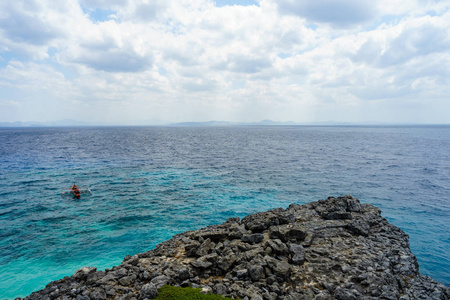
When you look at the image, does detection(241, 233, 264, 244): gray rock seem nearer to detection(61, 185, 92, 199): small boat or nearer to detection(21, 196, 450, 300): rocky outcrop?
detection(21, 196, 450, 300): rocky outcrop

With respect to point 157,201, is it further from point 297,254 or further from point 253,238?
point 297,254

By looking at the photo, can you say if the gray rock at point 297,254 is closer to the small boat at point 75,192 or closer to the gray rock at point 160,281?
the gray rock at point 160,281

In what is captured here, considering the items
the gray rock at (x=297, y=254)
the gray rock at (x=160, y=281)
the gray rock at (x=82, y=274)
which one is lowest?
the gray rock at (x=82, y=274)

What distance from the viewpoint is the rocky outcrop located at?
12.3m

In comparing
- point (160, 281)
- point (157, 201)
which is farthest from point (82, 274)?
point (157, 201)

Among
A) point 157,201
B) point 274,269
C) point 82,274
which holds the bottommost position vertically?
point 157,201

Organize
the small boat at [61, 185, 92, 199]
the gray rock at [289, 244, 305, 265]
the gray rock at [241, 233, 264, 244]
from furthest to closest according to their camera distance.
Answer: the small boat at [61, 185, 92, 199]
the gray rock at [241, 233, 264, 244]
the gray rock at [289, 244, 305, 265]

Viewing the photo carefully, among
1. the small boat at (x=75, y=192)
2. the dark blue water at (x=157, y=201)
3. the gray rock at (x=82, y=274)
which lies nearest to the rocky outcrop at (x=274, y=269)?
the gray rock at (x=82, y=274)

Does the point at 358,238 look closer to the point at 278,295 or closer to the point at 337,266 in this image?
the point at 337,266

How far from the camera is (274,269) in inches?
529

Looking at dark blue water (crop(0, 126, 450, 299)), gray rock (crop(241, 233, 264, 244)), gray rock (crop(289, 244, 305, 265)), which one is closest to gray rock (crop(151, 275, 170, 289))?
gray rock (crop(241, 233, 264, 244))

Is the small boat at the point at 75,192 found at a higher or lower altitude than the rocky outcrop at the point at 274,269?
lower

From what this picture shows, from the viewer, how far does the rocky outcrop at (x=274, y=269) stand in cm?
1230

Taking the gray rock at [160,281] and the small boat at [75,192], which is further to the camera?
the small boat at [75,192]
